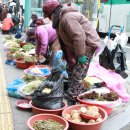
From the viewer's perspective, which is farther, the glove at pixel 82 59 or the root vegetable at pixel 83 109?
the glove at pixel 82 59

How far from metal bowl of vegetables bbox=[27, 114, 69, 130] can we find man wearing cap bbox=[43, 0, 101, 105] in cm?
98

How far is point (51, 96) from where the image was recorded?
14.8 feet

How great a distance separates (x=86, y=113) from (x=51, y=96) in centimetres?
58

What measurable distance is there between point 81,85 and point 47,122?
1309 millimetres

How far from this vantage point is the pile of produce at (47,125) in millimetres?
3872

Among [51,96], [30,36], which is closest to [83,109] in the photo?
[51,96]

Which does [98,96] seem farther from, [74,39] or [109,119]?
[74,39]

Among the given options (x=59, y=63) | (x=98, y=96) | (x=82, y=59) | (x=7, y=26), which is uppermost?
(x=82, y=59)

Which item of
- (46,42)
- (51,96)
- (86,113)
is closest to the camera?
(86,113)

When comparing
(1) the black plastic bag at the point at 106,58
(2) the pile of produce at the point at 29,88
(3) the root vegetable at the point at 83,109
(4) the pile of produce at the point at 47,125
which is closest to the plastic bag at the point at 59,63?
(2) the pile of produce at the point at 29,88

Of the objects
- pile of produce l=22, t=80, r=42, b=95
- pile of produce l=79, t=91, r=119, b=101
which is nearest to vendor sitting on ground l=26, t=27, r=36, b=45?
pile of produce l=22, t=80, r=42, b=95

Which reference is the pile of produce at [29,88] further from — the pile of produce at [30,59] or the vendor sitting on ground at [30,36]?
the vendor sitting on ground at [30,36]

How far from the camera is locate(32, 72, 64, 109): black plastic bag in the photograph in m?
4.49

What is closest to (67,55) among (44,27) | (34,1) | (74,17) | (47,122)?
(74,17)
